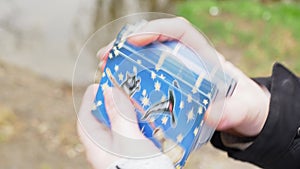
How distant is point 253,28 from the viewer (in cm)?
263

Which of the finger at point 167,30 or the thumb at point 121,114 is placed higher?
the finger at point 167,30

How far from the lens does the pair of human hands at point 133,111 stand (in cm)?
43

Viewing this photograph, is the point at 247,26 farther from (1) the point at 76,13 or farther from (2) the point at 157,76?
(2) the point at 157,76

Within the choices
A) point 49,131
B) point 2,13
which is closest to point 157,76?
point 49,131

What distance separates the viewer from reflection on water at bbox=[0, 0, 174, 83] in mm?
2256

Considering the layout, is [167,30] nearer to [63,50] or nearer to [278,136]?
[278,136]

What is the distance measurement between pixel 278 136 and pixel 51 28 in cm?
201

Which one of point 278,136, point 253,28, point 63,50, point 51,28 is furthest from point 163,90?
point 253,28

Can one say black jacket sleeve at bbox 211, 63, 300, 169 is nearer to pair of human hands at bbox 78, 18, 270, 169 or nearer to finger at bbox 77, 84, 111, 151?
pair of human hands at bbox 78, 18, 270, 169

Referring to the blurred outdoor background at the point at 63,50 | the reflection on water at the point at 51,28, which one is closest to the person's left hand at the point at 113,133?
the blurred outdoor background at the point at 63,50

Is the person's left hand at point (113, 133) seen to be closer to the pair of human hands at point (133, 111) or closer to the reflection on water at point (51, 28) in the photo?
the pair of human hands at point (133, 111)

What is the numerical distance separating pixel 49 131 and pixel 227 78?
136cm

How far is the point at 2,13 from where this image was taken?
8.26 ft

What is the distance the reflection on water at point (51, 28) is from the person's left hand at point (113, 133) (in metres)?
1.71
